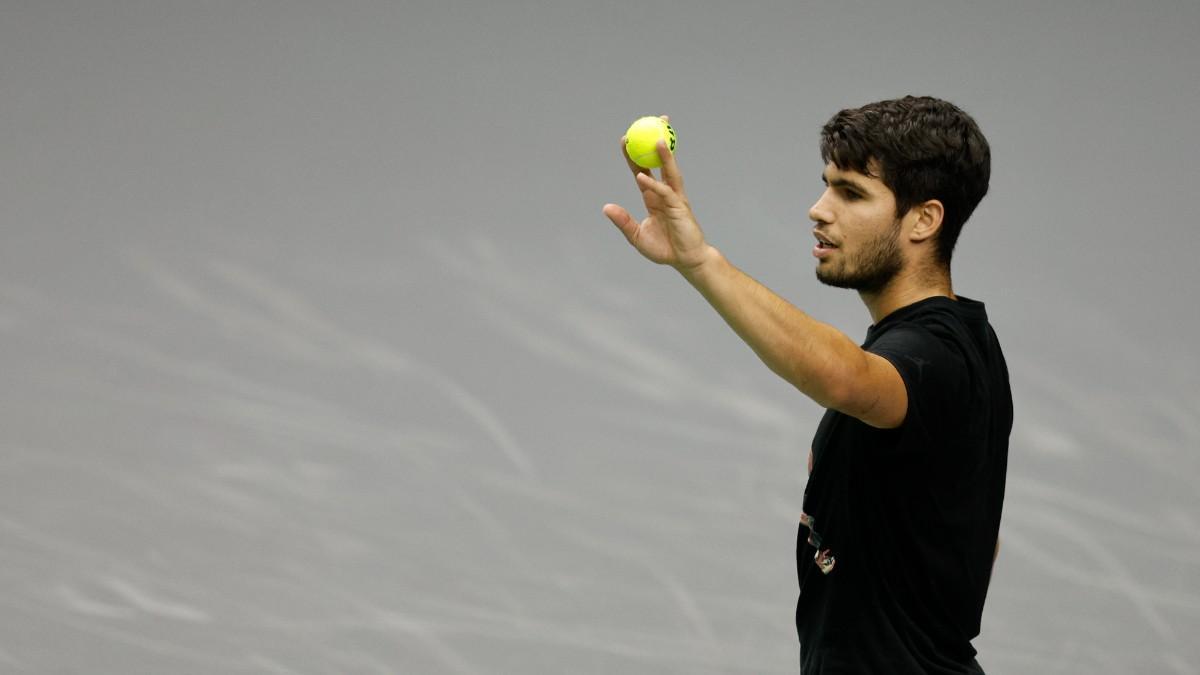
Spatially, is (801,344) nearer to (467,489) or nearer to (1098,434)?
(467,489)

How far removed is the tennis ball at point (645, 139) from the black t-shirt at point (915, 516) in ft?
0.99

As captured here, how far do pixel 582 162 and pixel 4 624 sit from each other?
1.81 meters

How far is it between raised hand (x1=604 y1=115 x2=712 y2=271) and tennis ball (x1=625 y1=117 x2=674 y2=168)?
5.8 inches

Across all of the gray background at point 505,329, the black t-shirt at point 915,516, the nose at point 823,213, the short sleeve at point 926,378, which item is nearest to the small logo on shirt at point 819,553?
the black t-shirt at point 915,516

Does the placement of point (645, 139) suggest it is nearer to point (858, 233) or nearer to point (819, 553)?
point (858, 233)

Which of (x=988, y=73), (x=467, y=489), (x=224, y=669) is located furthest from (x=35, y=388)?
(x=988, y=73)

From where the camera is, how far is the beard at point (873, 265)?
1.38m

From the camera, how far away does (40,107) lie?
332 cm

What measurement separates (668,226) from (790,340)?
0.50 feet

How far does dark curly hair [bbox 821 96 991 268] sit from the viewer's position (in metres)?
→ 1.37

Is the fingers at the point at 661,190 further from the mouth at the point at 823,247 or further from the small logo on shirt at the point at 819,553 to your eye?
the small logo on shirt at the point at 819,553

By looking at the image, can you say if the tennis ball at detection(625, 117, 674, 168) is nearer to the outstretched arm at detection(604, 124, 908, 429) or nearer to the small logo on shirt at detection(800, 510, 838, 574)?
the outstretched arm at detection(604, 124, 908, 429)

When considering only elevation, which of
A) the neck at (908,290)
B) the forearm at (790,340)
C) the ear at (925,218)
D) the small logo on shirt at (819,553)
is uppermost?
the ear at (925,218)

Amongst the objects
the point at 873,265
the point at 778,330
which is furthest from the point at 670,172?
the point at 873,265
